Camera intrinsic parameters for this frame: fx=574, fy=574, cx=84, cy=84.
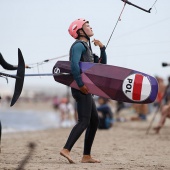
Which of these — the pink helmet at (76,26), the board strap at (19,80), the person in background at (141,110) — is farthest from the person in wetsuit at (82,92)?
the person in background at (141,110)

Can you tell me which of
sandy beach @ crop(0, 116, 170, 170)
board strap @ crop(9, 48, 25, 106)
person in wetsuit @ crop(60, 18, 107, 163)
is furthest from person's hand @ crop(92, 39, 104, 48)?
sandy beach @ crop(0, 116, 170, 170)

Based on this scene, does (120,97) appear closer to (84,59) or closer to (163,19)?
(84,59)

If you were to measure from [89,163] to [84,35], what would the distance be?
146cm

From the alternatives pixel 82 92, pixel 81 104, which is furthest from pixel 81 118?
pixel 82 92

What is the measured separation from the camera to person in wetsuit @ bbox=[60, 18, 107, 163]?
249 inches

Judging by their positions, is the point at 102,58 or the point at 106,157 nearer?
the point at 102,58

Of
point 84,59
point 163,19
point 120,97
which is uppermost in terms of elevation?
point 163,19

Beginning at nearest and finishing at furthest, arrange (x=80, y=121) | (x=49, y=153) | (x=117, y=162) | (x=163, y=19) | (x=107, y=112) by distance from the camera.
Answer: (x=80, y=121)
(x=117, y=162)
(x=49, y=153)
(x=163, y=19)
(x=107, y=112)

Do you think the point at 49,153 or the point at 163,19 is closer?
the point at 49,153

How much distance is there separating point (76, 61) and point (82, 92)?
37 centimetres

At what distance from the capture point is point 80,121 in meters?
6.42

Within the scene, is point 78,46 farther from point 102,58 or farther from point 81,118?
point 81,118

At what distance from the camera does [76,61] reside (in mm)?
6293

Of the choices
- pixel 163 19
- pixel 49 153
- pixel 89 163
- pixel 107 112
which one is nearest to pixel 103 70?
pixel 89 163
